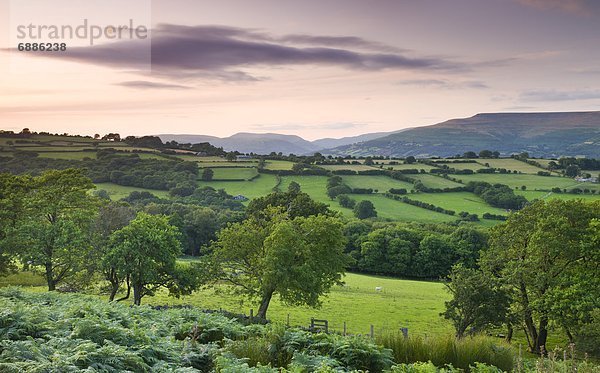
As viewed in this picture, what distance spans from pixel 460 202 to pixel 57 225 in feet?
288

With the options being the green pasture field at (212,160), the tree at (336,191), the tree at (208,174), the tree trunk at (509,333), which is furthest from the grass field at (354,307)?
the green pasture field at (212,160)

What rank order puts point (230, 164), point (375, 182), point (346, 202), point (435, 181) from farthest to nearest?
point (230, 164) < point (375, 182) < point (435, 181) < point (346, 202)

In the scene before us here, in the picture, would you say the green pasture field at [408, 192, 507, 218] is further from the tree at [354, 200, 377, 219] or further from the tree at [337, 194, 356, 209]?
the tree at [337, 194, 356, 209]

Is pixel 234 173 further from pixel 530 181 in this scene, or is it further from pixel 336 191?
pixel 530 181

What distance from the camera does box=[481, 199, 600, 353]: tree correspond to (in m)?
26.3

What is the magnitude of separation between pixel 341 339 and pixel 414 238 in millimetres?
68359

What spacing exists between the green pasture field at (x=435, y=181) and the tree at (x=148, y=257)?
92478 mm

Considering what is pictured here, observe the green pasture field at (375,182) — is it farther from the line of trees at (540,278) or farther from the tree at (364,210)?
Result: the line of trees at (540,278)

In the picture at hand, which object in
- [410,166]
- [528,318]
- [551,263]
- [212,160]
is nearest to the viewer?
[551,263]

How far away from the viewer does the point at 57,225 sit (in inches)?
1242

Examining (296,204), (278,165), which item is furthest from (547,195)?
(278,165)

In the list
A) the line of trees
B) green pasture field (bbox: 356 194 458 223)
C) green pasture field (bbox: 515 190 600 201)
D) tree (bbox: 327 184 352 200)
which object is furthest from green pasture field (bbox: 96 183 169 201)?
the line of trees

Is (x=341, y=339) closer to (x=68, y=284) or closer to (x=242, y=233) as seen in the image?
(x=242, y=233)

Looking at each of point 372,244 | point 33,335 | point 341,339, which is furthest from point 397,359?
point 372,244
